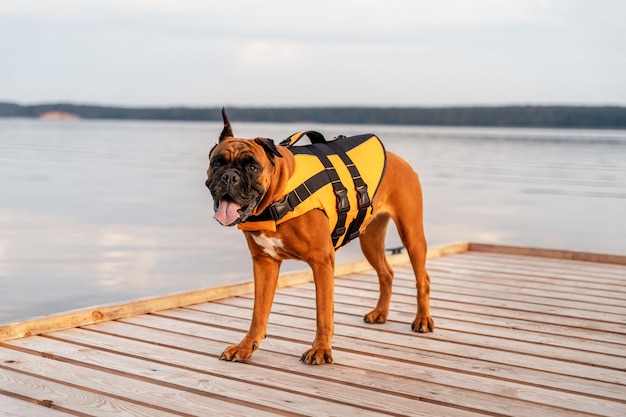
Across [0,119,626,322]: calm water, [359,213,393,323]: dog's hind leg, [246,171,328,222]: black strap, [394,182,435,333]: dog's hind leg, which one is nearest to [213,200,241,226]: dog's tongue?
[246,171,328,222]: black strap

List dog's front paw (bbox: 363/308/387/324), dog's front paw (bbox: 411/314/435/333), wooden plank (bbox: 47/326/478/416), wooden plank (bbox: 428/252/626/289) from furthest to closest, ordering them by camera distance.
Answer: wooden plank (bbox: 428/252/626/289) < dog's front paw (bbox: 363/308/387/324) < dog's front paw (bbox: 411/314/435/333) < wooden plank (bbox: 47/326/478/416)

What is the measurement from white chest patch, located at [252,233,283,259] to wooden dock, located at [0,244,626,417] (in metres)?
0.50

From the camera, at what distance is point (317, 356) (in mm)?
3648

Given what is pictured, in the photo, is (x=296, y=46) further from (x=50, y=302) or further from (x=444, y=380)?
(x=444, y=380)

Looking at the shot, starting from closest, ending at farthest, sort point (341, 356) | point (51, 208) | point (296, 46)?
point (341, 356), point (51, 208), point (296, 46)

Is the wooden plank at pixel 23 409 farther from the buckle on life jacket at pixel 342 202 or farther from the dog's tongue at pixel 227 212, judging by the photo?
the buckle on life jacket at pixel 342 202

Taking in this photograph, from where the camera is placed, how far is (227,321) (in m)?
4.53

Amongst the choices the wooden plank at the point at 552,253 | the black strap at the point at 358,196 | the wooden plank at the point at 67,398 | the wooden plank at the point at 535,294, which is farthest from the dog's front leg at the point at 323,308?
the wooden plank at the point at 552,253

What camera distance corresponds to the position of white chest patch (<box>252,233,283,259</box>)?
11.9 feet

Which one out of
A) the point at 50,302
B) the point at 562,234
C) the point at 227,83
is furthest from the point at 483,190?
the point at 227,83

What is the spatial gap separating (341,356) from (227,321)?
940 millimetres

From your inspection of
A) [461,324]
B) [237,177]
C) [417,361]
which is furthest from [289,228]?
[461,324]

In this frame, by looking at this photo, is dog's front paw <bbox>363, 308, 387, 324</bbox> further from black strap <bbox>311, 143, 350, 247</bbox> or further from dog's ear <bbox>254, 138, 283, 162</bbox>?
dog's ear <bbox>254, 138, 283, 162</bbox>

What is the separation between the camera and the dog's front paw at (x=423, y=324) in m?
4.32
